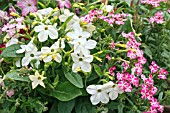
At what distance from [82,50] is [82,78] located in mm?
106

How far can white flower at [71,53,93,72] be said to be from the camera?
1.38 meters

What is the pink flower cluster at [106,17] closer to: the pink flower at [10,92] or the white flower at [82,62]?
the white flower at [82,62]

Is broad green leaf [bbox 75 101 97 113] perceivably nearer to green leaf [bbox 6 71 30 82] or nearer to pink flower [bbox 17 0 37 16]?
green leaf [bbox 6 71 30 82]

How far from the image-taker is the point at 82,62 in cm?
139

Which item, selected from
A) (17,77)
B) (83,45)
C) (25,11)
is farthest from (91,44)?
(25,11)

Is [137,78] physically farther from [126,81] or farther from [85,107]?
[85,107]

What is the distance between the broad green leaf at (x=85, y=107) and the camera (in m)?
1.43

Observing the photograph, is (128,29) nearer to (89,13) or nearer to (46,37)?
(89,13)

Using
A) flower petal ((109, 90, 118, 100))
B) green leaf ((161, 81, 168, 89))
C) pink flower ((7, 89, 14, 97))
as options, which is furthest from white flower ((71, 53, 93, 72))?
green leaf ((161, 81, 168, 89))

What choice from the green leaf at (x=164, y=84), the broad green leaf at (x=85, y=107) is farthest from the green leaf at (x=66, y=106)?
the green leaf at (x=164, y=84)

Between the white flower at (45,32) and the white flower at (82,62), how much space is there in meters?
0.12

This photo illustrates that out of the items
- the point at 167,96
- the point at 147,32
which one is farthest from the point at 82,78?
the point at 147,32

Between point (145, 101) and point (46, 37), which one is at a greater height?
point (46, 37)

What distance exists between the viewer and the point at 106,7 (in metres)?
1.68
